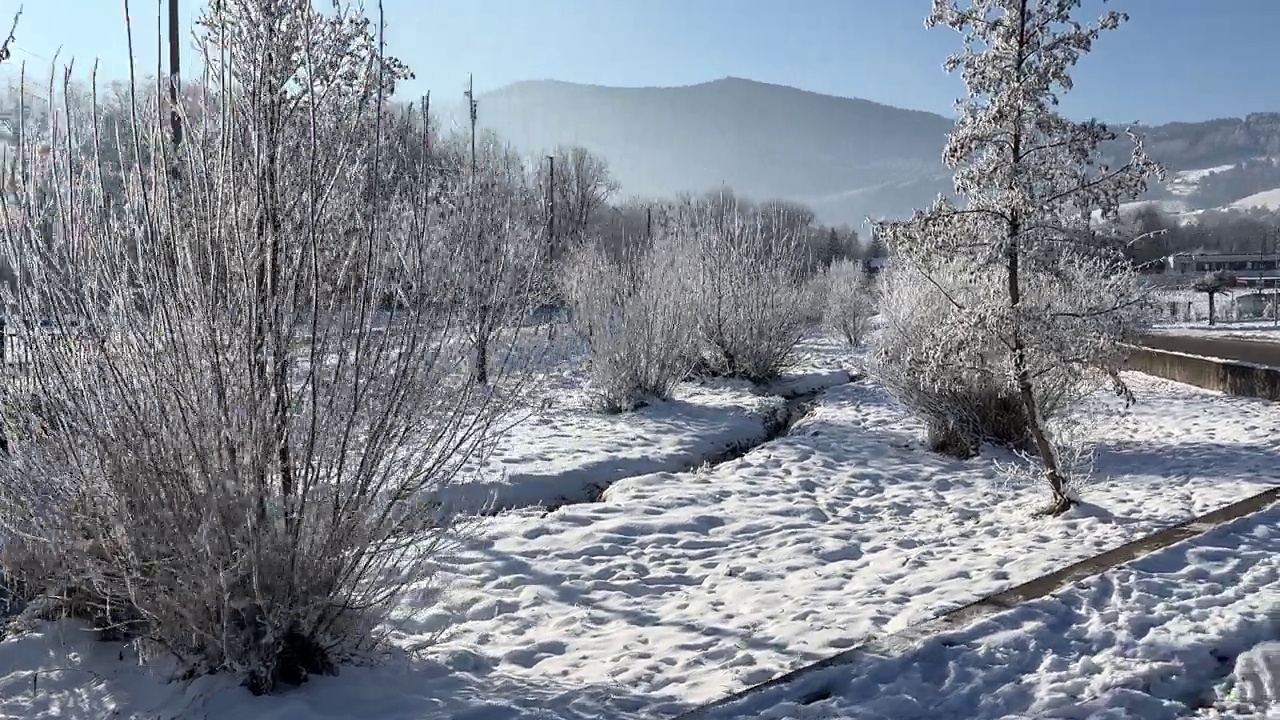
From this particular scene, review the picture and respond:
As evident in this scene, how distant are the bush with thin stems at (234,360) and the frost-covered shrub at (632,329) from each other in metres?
9.60

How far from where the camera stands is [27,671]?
11.6 feet

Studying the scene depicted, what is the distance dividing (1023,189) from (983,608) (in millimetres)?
3509

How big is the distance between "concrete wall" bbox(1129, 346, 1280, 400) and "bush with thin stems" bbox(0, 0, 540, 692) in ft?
40.4

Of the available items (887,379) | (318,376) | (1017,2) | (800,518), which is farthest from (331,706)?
(887,379)

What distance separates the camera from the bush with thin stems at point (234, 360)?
10.9ft

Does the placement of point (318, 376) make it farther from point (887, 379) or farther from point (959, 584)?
point (887, 379)

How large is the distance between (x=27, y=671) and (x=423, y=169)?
104 inches

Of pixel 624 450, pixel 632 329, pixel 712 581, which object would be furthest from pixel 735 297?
pixel 712 581

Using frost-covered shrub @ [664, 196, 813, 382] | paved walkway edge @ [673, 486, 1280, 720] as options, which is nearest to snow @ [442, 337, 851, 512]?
frost-covered shrub @ [664, 196, 813, 382]

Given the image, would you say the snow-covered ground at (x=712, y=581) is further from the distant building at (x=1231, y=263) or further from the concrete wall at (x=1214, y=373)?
the distant building at (x=1231, y=263)

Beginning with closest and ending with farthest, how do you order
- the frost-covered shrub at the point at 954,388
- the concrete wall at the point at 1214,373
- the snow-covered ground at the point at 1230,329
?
the frost-covered shrub at the point at 954,388
the concrete wall at the point at 1214,373
the snow-covered ground at the point at 1230,329

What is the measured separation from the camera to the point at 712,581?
18.3ft

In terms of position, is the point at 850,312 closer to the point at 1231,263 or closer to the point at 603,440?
the point at 603,440

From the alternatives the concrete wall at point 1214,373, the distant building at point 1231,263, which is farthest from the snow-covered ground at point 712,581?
the distant building at point 1231,263
